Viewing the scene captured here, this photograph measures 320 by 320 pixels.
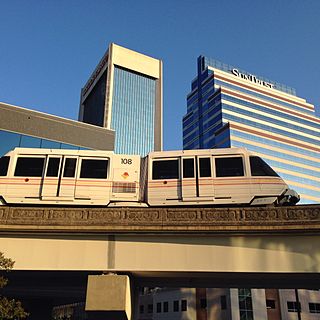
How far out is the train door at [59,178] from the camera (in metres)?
19.8

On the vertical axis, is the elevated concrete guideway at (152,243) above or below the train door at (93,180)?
below

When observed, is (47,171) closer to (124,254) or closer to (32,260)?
(32,260)

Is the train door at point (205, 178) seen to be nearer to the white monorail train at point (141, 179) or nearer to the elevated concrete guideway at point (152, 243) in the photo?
the white monorail train at point (141, 179)

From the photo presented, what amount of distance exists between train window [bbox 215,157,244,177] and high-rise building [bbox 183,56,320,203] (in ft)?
296

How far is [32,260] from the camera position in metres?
17.9

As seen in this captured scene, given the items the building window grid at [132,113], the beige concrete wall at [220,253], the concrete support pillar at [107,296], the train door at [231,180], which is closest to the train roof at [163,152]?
the train door at [231,180]

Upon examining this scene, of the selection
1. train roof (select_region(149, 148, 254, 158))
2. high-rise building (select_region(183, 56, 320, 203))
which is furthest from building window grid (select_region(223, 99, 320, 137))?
train roof (select_region(149, 148, 254, 158))

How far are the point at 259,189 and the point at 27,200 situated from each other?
40.5 feet

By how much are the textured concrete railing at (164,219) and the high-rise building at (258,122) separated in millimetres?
92973

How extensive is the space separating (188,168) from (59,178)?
7107 mm

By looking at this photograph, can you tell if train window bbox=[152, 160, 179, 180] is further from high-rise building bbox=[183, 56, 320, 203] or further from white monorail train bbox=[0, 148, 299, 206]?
high-rise building bbox=[183, 56, 320, 203]

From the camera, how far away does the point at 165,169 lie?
66.5 feet

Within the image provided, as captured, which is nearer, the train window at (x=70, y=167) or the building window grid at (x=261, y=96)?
the train window at (x=70, y=167)

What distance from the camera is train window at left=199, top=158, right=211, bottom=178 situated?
19.6 meters
